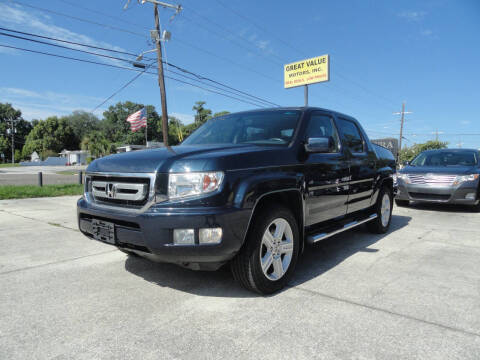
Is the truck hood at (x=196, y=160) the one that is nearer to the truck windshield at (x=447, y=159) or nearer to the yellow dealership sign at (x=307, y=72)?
the truck windshield at (x=447, y=159)

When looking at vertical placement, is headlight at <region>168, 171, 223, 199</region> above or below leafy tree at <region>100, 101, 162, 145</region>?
below

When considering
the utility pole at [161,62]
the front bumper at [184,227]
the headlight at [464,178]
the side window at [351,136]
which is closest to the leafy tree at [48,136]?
the utility pole at [161,62]

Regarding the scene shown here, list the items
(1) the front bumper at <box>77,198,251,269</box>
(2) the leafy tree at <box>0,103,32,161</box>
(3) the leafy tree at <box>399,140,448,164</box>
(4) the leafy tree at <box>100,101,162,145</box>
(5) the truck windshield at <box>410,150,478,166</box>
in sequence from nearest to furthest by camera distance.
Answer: (1) the front bumper at <box>77,198,251,269</box> → (5) the truck windshield at <box>410,150,478,166</box> → (3) the leafy tree at <box>399,140,448,164</box> → (2) the leafy tree at <box>0,103,32,161</box> → (4) the leafy tree at <box>100,101,162,145</box>

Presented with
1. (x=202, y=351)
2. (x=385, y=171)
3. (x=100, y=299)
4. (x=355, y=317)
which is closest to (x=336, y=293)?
(x=355, y=317)

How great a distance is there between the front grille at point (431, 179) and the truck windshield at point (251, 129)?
5.45m

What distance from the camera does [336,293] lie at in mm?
3008

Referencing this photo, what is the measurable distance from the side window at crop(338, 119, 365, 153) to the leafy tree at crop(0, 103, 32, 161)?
3589 inches

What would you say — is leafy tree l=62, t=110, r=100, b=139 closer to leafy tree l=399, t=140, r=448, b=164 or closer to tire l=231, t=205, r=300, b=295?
leafy tree l=399, t=140, r=448, b=164

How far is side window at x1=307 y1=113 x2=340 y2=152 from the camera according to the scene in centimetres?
375

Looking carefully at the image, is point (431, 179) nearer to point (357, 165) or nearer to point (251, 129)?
point (357, 165)

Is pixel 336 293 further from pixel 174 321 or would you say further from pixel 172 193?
pixel 172 193

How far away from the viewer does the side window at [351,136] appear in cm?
441

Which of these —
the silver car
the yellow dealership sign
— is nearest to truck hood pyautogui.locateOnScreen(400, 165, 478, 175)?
the silver car

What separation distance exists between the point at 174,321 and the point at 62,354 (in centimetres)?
73
